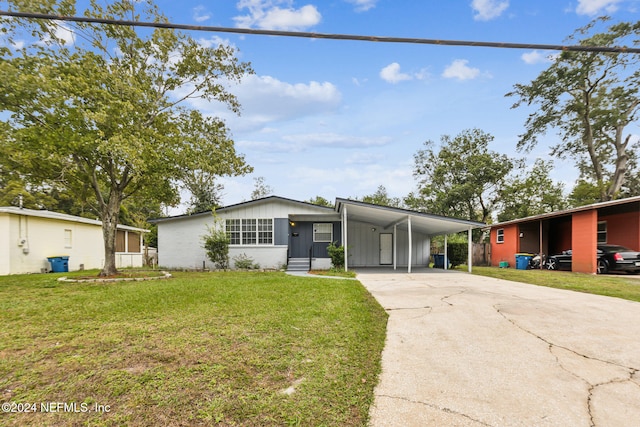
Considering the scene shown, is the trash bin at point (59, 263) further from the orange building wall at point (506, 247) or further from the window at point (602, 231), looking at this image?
the window at point (602, 231)

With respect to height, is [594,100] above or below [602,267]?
above

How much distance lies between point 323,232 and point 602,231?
14438mm

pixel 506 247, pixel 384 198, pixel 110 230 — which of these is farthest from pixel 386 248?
pixel 384 198

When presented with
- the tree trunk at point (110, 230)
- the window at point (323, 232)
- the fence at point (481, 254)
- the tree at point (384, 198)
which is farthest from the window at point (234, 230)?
the tree at point (384, 198)

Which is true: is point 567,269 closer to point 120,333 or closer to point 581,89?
point 581,89

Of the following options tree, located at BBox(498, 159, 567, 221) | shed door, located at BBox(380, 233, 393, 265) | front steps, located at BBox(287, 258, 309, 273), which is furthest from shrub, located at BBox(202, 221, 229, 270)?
tree, located at BBox(498, 159, 567, 221)

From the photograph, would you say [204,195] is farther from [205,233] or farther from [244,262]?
[244,262]

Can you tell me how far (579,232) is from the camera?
44.0 ft

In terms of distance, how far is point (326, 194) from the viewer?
35.9 meters

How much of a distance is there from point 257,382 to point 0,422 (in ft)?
6.00

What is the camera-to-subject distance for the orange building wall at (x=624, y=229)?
519 inches

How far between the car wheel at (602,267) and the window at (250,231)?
14.7 metres

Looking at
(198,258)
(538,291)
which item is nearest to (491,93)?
(538,291)

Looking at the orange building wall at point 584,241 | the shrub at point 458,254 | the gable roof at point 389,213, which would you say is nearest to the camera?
the gable roof at point 389,213
